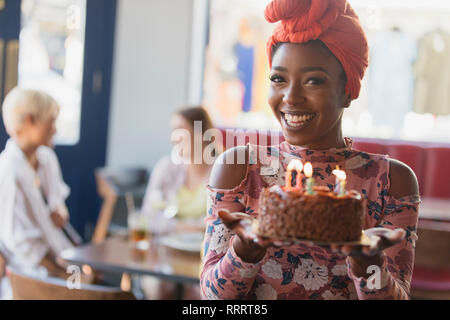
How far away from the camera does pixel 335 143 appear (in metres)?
0.96

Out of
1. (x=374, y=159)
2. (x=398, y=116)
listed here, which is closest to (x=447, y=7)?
(x=398, y=116)

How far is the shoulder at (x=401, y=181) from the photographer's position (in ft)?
3.03

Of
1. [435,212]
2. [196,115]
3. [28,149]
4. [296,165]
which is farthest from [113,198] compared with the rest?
[296,165]

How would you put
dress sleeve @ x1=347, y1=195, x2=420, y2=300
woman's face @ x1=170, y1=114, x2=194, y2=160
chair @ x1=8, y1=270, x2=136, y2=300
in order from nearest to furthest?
1. dress sleeve @ x1=347, y1=195, x2=420, y2=300
2. chair @ x1=8, y1=270, x2=136, y2=300
3. woman's face @ x1=170, y1=114, x2=194, y2=160

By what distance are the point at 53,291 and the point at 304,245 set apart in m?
0.95

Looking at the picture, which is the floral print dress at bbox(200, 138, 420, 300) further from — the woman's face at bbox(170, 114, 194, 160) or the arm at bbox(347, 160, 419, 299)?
the woman's face at bbox(170, 114, 194, 160)

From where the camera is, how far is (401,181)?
933 millimetres

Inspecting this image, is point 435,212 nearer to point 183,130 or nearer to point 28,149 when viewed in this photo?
point 183,130

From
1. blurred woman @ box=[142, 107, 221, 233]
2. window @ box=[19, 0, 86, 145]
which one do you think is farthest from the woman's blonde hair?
window @ box=[19, 0, 86, 145]

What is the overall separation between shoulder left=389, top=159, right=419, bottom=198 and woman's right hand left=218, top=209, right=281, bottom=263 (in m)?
0.28

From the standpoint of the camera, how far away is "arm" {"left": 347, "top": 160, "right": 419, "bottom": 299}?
800 millimetres

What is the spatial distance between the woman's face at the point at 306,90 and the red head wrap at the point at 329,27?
16mm
